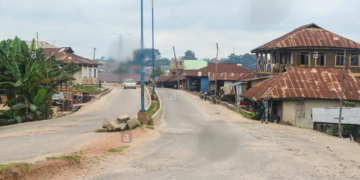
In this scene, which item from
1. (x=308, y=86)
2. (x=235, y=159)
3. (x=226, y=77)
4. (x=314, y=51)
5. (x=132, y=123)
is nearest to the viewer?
(x=235, y=159)

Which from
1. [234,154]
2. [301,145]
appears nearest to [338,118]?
[301,145]

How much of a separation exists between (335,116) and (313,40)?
1418cm

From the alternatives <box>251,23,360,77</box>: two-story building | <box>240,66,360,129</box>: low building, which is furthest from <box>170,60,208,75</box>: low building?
<box>240,66,360,129</box>: low building

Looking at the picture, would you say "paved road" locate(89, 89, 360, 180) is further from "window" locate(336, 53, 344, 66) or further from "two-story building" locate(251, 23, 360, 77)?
"window" locate(336, 53, 344, 66)

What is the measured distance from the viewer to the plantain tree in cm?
2652

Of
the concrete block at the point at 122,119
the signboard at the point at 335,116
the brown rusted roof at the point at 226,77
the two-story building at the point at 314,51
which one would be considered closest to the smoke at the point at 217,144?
the concrete block at the point at 122,119

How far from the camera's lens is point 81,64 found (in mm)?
55250

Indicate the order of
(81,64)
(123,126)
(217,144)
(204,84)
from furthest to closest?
(204,84), (81,64), (123,126), (217,144)

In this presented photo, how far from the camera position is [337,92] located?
3081cm

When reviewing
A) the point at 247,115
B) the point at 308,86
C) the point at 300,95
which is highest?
the point at 308,86

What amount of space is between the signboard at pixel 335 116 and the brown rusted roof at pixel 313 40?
1167cm

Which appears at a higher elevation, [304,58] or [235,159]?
[304,58]

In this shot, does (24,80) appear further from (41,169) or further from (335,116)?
(335,116)

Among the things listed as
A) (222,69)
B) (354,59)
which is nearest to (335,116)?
(354,59)
